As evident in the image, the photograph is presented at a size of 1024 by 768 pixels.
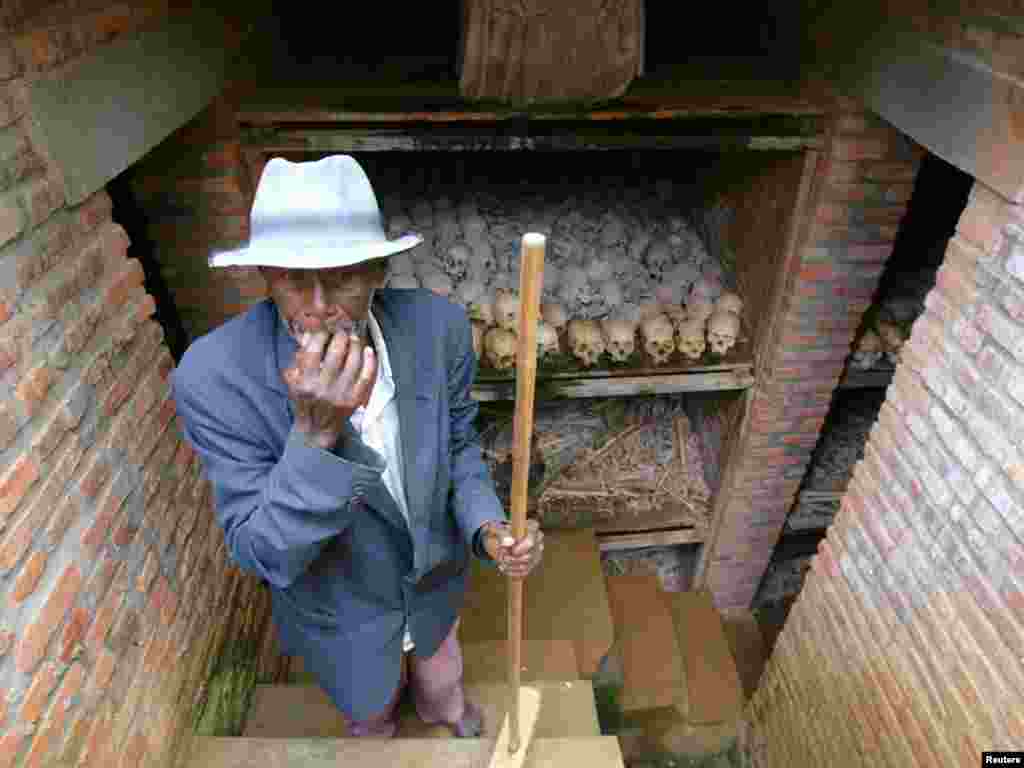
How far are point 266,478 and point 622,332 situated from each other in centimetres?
212

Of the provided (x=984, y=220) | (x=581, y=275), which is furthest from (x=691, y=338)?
(x=984, y=220)

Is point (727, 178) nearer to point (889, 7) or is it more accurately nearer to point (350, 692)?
point (889, 7)

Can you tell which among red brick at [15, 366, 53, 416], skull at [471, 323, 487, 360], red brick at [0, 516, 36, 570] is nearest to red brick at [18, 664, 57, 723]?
red brick at [0, 516, 36, 570]

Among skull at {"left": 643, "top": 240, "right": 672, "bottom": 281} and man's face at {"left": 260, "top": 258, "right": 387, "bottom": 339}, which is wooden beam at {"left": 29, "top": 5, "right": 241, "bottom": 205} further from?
skull at {"left": 643, "top": 240, "right": 672, "bottom": 281}

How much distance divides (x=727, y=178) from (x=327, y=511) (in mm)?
2991

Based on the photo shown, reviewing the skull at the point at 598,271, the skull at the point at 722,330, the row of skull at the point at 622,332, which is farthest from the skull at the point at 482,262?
the skull at the point at 722,330

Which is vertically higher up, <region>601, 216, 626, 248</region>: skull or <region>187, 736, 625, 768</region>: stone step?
<region>601, 216, 626, 248</region>: skull

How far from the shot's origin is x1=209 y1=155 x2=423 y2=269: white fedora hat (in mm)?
1452

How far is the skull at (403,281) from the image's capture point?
11.0ft

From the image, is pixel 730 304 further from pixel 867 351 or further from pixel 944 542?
pixel 944 542

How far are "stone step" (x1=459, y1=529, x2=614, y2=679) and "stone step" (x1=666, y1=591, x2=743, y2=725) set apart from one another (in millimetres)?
729

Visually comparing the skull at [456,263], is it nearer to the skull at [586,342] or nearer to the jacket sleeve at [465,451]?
the skull at [586,342]

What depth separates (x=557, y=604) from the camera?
371 centimetres

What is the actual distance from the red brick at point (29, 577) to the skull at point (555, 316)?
7.68 ft
